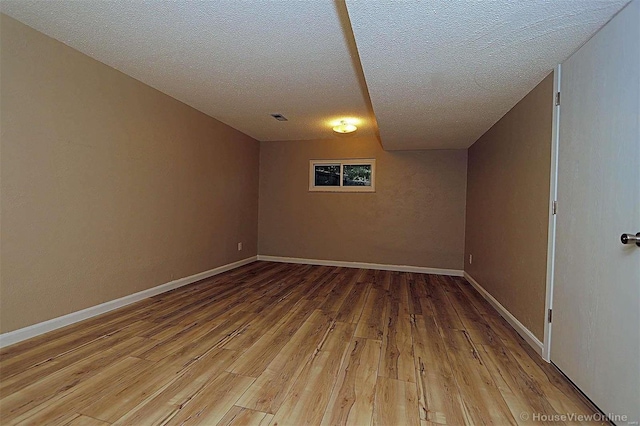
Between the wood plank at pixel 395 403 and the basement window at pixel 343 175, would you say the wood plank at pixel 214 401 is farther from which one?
the basement window at pixel 343 175

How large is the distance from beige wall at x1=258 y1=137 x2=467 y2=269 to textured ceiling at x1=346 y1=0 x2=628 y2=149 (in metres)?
2.03

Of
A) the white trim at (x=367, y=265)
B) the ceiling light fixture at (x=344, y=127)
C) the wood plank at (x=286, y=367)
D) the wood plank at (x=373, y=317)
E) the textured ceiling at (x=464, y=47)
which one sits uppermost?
the ceiling light fixture at (x=344, y=127)

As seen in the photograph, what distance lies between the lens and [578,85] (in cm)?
183

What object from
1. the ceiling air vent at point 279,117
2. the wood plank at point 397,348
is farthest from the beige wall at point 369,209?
the wood plank at point 397,348

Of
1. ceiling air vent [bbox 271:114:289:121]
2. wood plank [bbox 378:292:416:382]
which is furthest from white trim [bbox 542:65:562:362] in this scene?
ceiling air vent [bbox 271:114:289:121]

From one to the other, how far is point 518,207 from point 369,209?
2.79 m

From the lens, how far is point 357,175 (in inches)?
213

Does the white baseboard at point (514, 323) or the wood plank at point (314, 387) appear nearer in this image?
the wood plank at point (314, 387)

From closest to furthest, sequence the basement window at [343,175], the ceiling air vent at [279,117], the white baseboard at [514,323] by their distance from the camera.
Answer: the white baseboard at [514,323] → the ceiling air vent at [279,117] → the basement window at [343,175]

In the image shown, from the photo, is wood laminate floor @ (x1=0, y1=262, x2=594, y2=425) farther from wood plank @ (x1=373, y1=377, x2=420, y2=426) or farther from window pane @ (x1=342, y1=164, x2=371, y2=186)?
window pane @ (x1=342, y1=164, x2=371, y2=186)

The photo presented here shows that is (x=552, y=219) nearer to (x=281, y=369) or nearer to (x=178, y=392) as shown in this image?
(x=281, y=369)

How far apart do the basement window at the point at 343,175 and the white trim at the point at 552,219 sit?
10.8 feet

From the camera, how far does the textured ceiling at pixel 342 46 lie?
1.61 metres

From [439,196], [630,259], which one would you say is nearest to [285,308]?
[630,259]
